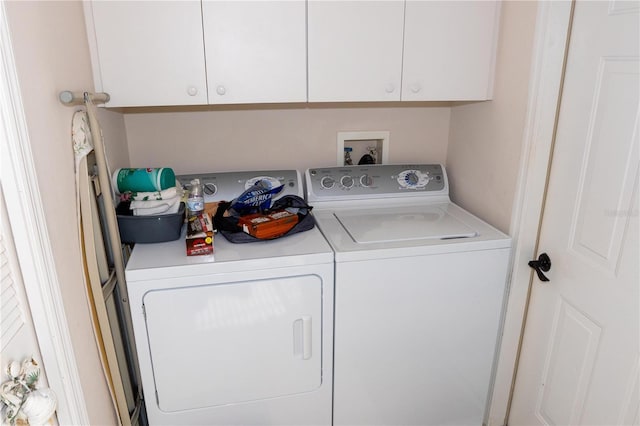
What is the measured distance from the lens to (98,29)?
4.85ft

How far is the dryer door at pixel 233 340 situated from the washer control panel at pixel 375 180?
64 cm

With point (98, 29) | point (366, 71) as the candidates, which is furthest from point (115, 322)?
point (366, 71)

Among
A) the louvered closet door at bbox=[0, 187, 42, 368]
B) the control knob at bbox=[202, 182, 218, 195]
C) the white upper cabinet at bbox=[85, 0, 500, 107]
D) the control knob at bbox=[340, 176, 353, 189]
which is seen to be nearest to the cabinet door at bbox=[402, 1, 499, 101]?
the white upper cabinet at bbox=[85, 0, 500, 107]

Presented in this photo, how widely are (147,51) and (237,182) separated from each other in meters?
0.70

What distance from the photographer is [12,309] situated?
95 cm

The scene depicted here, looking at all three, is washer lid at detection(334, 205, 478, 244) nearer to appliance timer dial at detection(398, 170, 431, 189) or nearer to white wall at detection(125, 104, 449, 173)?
appliance timer dial at detection(398, 170, 431, 189)

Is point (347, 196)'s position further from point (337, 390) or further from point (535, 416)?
point (535, 416)

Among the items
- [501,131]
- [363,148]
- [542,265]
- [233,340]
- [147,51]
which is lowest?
[233,340]

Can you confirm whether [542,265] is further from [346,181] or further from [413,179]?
[346,181]

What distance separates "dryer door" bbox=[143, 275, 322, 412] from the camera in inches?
58.1

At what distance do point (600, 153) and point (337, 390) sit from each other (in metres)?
1.36

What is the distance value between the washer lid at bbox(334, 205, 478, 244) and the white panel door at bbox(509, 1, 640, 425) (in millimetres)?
379

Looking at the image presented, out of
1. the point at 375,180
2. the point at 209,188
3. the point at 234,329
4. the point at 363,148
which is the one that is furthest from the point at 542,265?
the point at 209,188

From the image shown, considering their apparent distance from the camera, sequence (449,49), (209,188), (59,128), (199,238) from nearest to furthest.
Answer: (59,128)
(199,238)
(449,49)
(209,188)
